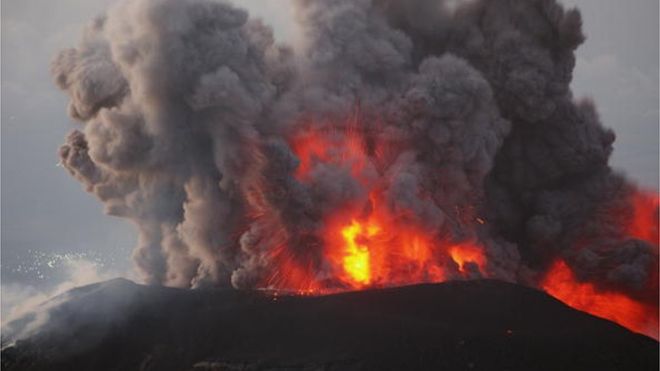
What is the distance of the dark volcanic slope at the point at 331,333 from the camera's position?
827 inches

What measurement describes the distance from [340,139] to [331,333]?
760 cm

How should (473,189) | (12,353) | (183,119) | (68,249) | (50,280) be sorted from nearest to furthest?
(12,353) → (183,119) → (473,189) → (50,280) → (68,249)

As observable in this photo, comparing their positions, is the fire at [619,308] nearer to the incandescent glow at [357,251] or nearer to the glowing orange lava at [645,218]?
the glowing orange lava at [645,218]

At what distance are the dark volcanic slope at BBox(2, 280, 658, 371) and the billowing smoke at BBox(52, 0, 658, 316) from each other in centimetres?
177

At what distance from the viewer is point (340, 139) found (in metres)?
26.6

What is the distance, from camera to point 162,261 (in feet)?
98.9

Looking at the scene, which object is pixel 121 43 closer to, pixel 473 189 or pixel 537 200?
pixel 473 189

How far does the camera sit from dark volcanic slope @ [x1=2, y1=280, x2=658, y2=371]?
21.0m

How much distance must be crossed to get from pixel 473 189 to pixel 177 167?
38.5 feet

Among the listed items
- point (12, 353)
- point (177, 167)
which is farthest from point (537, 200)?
point (12, 353)

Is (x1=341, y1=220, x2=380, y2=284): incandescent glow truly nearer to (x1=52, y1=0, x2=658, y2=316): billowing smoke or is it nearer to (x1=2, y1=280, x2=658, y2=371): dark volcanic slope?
(x1=52, y1=0, x2=658, y2=316): billowing smoke

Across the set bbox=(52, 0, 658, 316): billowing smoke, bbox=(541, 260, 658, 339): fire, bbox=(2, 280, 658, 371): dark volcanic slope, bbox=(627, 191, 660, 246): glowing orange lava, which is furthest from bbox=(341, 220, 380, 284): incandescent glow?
bbox=(627, 191, 660, 246): glowing orange lava

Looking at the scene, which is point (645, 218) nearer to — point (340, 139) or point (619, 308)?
point (619, 308)

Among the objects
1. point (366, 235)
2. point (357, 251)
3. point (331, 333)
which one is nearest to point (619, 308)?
point (366, 235)
